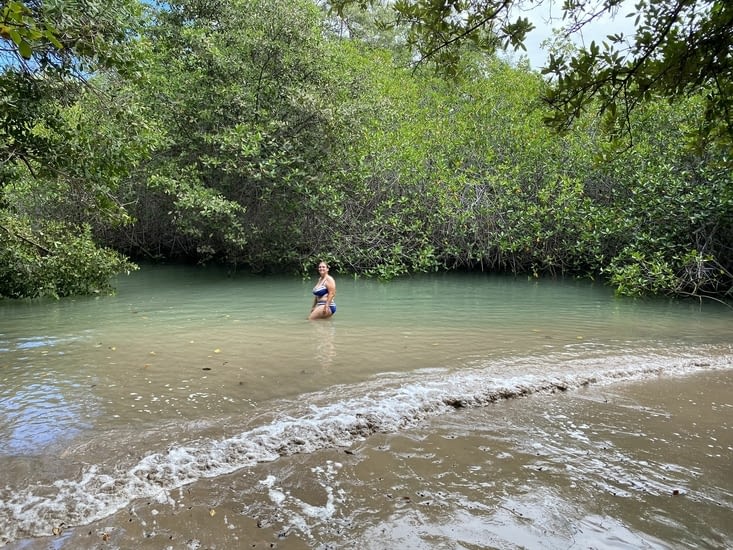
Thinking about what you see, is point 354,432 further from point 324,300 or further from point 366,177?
point 366,177

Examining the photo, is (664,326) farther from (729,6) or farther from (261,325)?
(729,6)

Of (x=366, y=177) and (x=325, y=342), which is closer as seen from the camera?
(x=325, y=342)

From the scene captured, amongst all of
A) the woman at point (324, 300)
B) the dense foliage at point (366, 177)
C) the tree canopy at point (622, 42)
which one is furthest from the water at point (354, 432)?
the dense foliage at point (366, 177)

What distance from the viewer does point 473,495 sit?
3328mm

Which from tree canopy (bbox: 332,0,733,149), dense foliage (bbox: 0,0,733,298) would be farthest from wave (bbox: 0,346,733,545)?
dense foliage (bbox: 0,0,733,298)

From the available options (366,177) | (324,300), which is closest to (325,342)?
(324,300)

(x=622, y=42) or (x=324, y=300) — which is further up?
(x=622, y=42)

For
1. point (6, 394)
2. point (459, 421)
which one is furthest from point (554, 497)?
point (6, 394)

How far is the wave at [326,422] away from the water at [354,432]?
0.06ft

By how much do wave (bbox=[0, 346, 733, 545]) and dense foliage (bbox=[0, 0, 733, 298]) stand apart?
663 centimetres

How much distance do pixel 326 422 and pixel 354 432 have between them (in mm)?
248

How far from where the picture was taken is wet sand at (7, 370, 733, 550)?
2873 millimetres

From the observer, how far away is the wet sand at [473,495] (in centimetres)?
287

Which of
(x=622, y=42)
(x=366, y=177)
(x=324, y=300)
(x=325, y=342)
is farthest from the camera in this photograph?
(x=366, y=177)
